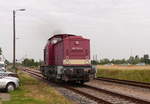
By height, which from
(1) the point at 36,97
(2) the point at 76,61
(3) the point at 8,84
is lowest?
(1) the point at 36,97

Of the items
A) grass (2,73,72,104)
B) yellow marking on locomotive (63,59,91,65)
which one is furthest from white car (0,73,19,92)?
yellow marking on locomotive (63,59,91,65)

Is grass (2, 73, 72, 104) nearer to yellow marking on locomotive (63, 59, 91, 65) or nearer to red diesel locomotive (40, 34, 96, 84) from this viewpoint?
red diesel locomotive (40, 34, 96, 84)

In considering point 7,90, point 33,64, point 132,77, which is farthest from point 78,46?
point 33,64

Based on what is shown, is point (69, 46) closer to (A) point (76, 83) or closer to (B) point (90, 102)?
(A) point (76, 83)

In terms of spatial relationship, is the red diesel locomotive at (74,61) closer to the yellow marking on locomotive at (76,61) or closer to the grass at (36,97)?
the yellow marking on locomotive at (76,61)

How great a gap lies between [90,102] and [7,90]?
7820 mm

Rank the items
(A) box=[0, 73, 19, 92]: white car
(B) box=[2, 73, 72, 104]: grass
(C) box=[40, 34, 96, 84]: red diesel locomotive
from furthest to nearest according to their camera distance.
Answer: (C) box=[40, 34, 96, 84]: red diesel locomotive < (A) box=[0, 73, 19, 92]: white car < (B) box=[2, 73, 72, 104]: grass

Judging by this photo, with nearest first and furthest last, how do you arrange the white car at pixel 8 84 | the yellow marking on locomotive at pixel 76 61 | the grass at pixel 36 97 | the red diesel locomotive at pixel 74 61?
the grass at pixel 36 97
the white car at pixel 8 84
the red diesel locomotive at pixel 74 61
the yellow marking on locomotive at pixel 76 61

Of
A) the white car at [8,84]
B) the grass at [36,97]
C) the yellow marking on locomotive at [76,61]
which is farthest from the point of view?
the yellow marking on locomotive at [76,61]

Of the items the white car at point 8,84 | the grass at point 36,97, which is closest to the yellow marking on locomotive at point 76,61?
the grass at point 36,97

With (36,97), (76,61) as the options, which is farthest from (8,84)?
(76,61)

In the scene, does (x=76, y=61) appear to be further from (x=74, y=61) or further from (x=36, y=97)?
(x=36, y=97)

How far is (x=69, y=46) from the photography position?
3156 centimetres

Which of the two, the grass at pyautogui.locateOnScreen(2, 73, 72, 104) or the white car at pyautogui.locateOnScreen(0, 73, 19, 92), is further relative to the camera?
the white car at pyautogui.locateOnScreen(0, 73, 19, 92)
